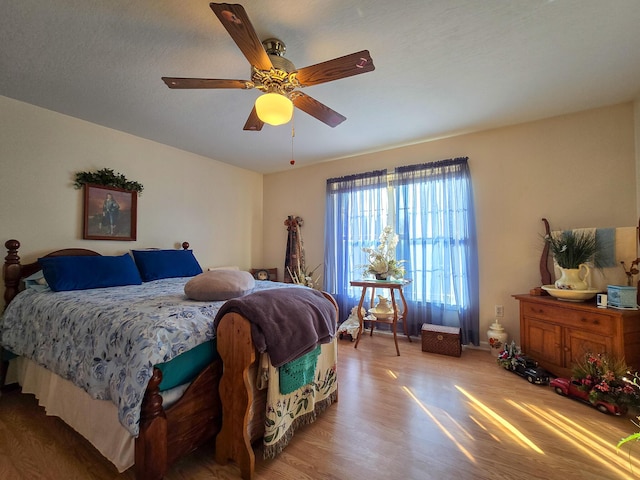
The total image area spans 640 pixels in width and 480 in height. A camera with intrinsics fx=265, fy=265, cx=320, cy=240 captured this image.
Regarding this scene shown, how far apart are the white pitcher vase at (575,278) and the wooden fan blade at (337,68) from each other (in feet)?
8.16

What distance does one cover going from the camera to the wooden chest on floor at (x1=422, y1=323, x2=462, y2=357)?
2855 mm

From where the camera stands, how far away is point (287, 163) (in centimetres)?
423

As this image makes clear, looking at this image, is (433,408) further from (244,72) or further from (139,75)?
(139,75)

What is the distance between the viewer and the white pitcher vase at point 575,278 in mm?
2338

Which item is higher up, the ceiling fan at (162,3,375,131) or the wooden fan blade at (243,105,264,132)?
the ceiling fan at (162,3,375,131)

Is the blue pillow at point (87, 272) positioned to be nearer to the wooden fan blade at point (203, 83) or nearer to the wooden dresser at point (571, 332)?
the wooden fan blade at point (203, 83)

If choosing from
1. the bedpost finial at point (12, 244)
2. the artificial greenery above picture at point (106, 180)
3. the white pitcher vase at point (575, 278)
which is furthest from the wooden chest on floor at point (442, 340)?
the bedpost finial at point (12, 244)

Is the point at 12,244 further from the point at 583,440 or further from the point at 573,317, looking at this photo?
the point at 573,317

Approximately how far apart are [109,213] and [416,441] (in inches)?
139

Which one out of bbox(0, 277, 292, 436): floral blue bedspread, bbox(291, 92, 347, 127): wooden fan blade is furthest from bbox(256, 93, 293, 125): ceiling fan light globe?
bbox(0, 277, 292, 436): floral blue bedspread

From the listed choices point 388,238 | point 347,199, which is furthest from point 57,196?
point 388,238

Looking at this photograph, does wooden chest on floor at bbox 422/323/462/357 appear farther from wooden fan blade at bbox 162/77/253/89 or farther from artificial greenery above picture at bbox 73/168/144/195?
artificial greenery above picture at bbox 73/168/144/195

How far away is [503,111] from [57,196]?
14.7 ft

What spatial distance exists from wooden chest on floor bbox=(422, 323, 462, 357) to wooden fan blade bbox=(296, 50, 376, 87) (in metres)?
2.66
